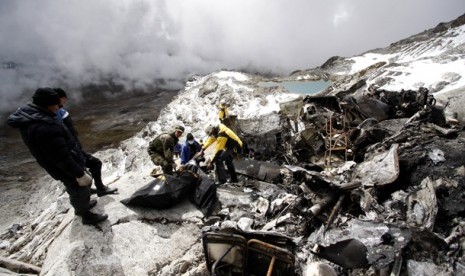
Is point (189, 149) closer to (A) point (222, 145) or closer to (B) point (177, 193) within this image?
(A) point (222, 145)

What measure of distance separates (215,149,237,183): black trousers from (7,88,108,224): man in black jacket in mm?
2900

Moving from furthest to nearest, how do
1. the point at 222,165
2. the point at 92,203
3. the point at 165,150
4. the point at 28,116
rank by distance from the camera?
1. the point at 222,165
2. the point at 165,150
3. the point at 92,203
4. the point at 28,116

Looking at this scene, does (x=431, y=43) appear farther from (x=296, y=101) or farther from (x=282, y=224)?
(x=282, y=224)

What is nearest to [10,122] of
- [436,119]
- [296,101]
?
[436,119]

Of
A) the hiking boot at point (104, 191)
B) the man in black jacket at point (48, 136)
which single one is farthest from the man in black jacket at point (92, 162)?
the man in black jacket at point (48, 136)

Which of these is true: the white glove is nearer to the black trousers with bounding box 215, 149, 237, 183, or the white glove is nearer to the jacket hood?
the jacket hood

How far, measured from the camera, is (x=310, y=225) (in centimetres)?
366

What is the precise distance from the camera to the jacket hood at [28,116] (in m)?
2.67

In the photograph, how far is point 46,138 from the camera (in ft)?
8.98

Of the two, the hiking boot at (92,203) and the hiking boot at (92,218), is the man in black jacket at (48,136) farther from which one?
the hiking boot at (92,203)

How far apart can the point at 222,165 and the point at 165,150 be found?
1326 millimetres

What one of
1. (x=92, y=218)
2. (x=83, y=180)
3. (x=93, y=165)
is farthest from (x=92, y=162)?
(x=83, y=180)

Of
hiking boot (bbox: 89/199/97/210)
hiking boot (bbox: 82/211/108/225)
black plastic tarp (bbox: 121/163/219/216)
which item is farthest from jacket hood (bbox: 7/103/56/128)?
black plastic tarp (bbox: 121/163/219/216)

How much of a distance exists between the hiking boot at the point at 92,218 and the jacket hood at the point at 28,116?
50.1 inches
